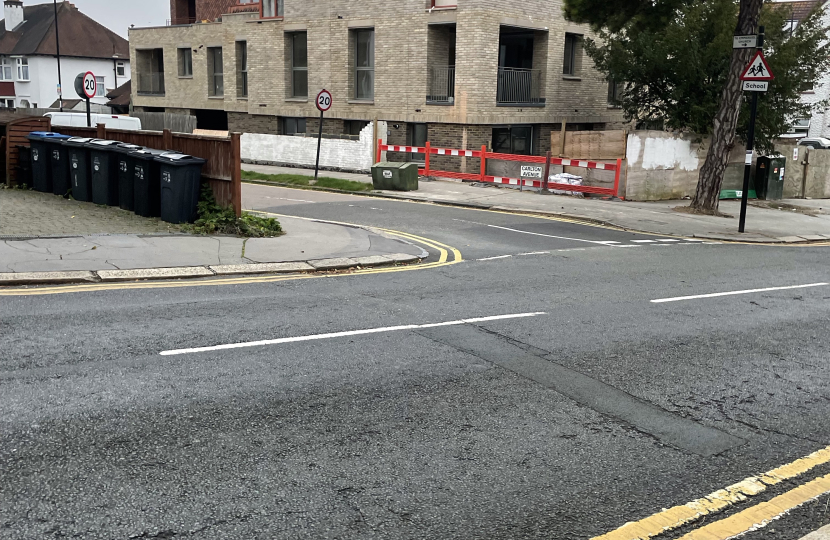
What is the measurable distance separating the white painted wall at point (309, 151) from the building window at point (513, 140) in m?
4.75

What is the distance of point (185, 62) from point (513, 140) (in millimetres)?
18917

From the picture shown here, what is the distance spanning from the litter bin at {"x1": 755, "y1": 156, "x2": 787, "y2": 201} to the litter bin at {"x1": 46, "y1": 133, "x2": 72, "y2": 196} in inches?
823

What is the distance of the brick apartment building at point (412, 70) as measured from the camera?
28875mm

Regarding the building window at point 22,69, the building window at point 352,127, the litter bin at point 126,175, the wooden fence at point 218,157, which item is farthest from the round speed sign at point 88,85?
the building window at point 22,69

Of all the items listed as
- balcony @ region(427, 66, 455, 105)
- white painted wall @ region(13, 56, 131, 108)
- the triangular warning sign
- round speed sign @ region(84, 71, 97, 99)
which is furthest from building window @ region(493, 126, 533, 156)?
white painted wall @ region(13, 56, 131, 108)

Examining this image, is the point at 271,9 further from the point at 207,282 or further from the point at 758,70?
the point at 207,282

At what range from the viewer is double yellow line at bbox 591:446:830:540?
421 cm

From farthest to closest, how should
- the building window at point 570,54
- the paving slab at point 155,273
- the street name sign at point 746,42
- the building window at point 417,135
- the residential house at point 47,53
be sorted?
1. the residential house at point 47,53
2. the building window at point 570,54
3. the building window at point 417,135
4. the street name sign at point 746,42
5. the paving slab at point 155,273

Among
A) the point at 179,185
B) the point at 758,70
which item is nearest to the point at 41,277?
the point at 179,185

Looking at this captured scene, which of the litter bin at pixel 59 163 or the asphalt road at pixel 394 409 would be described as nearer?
the asphalt road at pixel 394 409

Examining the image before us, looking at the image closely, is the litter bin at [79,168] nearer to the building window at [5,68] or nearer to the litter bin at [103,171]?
the litter bin at [103,171]

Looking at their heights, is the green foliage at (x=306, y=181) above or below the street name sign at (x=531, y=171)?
below

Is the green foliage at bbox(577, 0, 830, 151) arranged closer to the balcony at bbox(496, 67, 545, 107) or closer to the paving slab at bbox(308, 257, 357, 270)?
the balcony at bbox(496, 67, 545, 107)

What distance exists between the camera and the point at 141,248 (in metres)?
11.7
